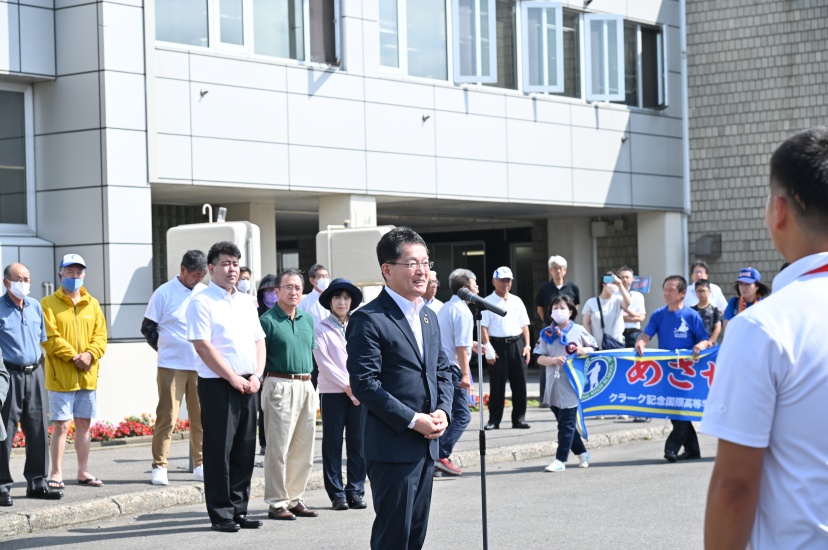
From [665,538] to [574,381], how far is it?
13.2ft

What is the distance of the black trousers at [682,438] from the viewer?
12.8m

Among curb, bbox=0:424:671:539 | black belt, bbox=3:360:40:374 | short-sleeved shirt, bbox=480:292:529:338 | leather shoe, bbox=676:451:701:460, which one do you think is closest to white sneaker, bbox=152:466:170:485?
curb, bbox=0:424:671:539

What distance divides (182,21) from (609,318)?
7348 mm

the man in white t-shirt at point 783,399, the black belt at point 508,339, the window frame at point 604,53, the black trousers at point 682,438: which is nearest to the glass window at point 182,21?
the black belt at point 508,339

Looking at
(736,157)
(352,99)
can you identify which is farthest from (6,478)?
(736,157)

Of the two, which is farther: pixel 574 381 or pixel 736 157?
pixel 736 157

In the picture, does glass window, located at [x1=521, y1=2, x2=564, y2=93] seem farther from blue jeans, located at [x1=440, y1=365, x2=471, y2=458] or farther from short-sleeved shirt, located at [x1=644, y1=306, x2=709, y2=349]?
blue jeans, located at [x1=440, y1=365, x2=471, y2=458]

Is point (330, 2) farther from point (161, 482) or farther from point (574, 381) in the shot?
point (161, 482)

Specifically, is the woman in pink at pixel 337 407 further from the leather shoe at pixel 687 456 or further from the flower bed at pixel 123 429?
the flower bed at pixel 123 429

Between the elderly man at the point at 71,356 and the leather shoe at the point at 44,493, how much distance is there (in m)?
0.31

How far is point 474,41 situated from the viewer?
22281 mm

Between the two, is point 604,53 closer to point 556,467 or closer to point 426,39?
point 426,39

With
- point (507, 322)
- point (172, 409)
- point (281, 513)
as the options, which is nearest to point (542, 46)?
point (507, 322)

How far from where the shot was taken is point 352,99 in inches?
791
